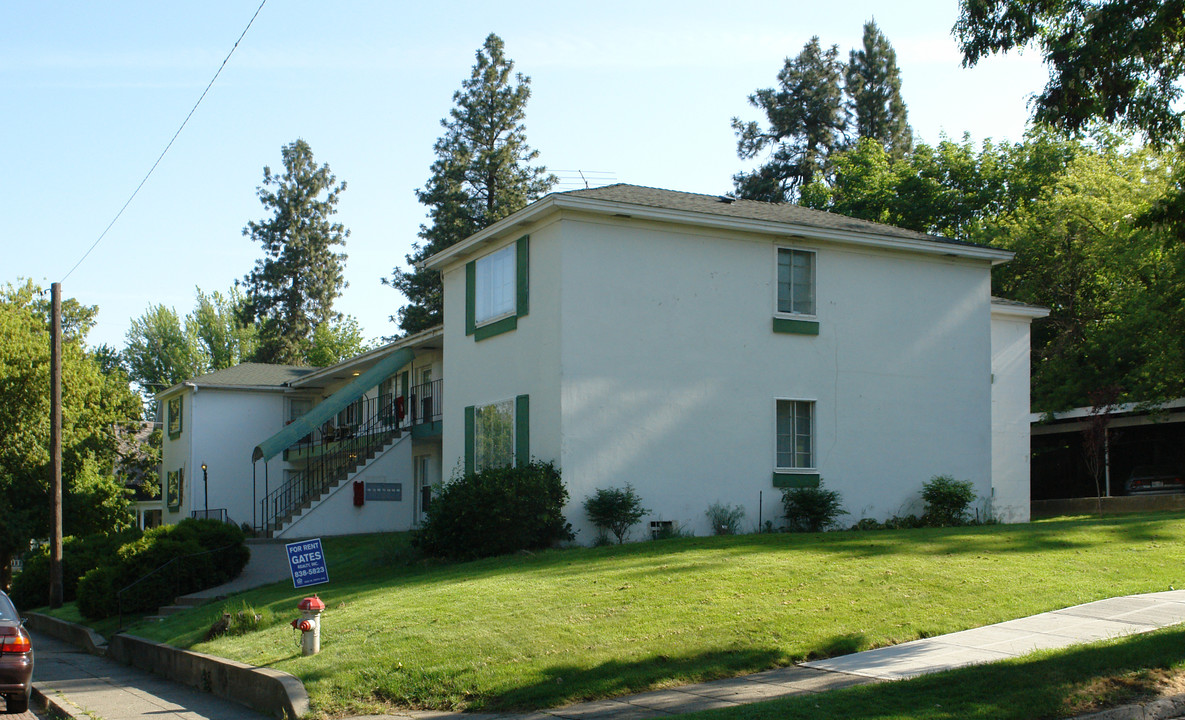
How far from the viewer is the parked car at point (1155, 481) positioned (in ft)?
101

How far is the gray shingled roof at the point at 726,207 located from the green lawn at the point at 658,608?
6.55 metres

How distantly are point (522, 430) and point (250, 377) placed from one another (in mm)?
24381

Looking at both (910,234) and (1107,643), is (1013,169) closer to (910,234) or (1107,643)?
(910,234)

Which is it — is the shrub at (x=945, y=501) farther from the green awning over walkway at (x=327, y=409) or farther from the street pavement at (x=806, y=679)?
the green awning over walkway at (x=327, y=409)

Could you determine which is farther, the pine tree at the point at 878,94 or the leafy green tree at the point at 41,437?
the pine tree at the point at 878,94

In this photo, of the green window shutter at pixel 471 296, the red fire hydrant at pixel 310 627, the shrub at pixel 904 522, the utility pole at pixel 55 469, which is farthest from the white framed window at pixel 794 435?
the utility pole at pixel 55 469

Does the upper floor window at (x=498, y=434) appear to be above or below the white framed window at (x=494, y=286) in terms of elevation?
below

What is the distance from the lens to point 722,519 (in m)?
20.4

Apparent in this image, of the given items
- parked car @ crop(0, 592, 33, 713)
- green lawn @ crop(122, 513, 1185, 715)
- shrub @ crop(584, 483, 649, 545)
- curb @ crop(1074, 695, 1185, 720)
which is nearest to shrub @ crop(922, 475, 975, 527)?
green lawn @ crop(122, 513, 1185, 715)

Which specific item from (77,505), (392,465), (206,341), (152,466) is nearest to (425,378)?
(392,465)

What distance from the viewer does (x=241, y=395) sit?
40.4 metres

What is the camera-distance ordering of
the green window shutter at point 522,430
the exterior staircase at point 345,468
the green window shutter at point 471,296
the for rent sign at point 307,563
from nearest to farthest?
the for rent sign at point 307,563
the green window shutter at point 522,430
the green window shutter at point 471,296
the exterior staircase at point 345,468

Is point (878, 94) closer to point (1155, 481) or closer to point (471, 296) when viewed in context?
point (1155, 481)

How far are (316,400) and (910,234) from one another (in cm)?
2555
